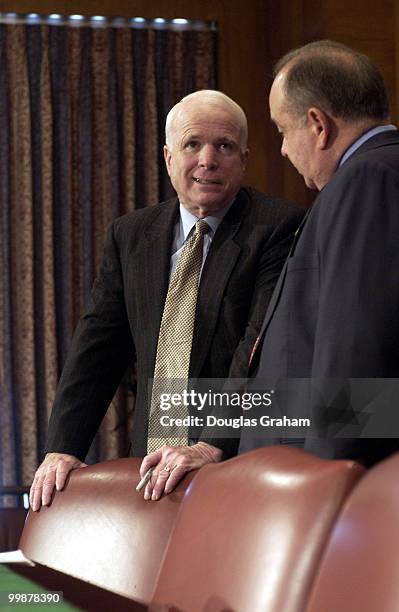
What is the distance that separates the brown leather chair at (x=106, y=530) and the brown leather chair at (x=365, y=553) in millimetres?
554

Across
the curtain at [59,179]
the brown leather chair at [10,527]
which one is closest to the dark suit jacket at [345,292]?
the brown leather chair at [10,527]

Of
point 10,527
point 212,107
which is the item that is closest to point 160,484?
point 212,107

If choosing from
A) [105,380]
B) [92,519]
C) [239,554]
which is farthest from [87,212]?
[239,554]

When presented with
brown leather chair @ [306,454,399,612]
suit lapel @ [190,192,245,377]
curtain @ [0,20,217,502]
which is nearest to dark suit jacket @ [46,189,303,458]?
suit lapel @ [190,192,245,377]

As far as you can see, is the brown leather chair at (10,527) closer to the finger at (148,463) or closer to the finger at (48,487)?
the finger at (48,487)

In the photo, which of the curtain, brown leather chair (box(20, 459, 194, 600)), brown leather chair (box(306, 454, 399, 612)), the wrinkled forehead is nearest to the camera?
brown leather chair (box(306, 454, 399, 612))

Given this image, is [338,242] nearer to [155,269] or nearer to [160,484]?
[160,484]

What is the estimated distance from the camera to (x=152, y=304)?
2.51 m

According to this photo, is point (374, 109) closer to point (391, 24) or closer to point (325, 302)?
point (325, 302)

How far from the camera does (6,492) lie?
182 inches

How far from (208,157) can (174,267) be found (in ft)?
0.92

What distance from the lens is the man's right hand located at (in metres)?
1.98

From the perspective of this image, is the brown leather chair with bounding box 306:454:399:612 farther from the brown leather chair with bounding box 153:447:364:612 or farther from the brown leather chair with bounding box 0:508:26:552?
the brown leather chair with bounding box 0:508:26:552

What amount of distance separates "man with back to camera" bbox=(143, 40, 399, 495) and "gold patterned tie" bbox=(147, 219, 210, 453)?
1.11 ft
